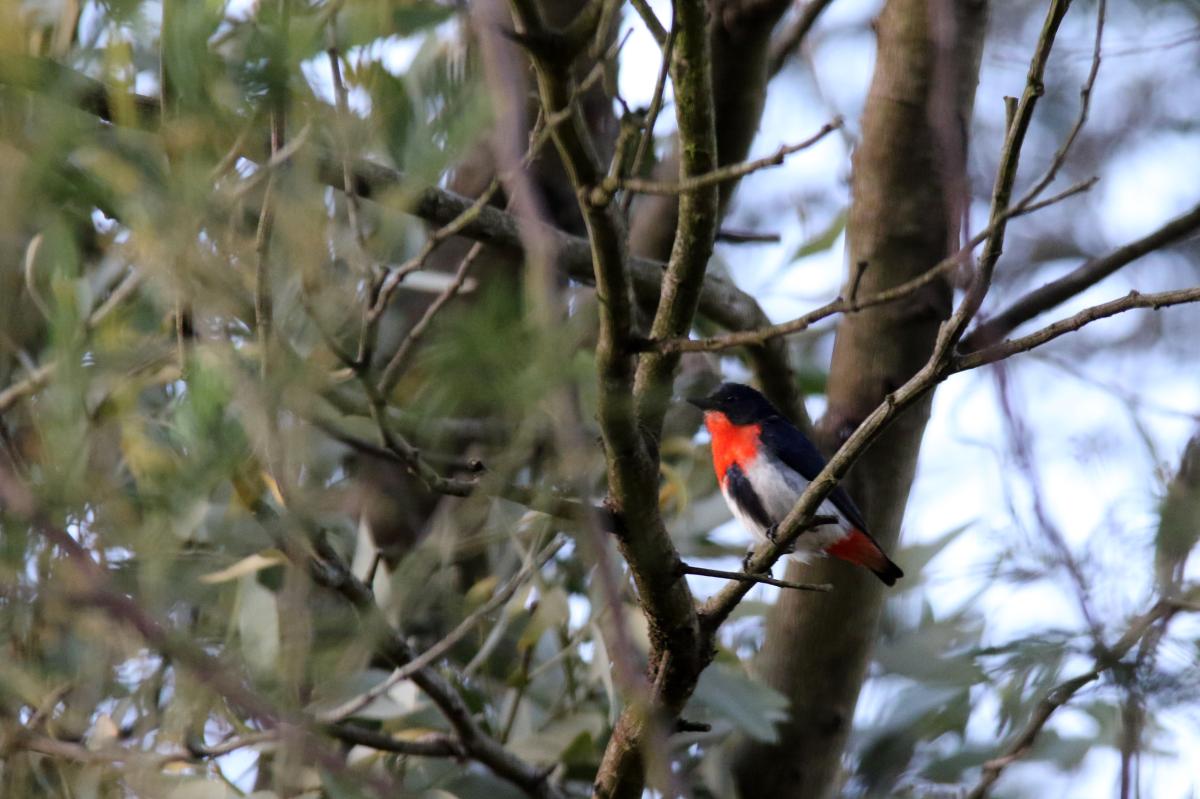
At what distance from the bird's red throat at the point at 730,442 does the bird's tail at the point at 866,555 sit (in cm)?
51

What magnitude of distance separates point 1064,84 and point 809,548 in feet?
7.35

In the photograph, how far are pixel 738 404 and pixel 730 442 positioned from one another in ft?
0.43

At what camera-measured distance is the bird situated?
3961 mm

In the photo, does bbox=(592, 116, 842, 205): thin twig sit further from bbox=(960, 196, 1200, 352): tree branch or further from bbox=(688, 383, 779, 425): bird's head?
bbox=(688, 383, 779, 425): bird's head

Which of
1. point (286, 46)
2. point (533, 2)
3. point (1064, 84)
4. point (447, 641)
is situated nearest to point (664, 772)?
point (286, 46)

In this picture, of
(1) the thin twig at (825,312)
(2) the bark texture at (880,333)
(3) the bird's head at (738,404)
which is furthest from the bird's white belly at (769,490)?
(1) the thin twig at (825,312)

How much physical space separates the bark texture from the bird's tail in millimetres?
72

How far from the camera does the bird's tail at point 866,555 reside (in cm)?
356

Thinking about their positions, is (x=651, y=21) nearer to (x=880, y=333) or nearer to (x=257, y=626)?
(x=880, y=333)

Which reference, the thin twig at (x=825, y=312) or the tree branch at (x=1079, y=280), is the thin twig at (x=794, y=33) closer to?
the tree branch at (x=1079, y=280)

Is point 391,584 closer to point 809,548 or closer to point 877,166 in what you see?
point 809,548

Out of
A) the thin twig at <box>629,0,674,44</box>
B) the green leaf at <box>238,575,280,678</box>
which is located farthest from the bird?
the thin twig at <box>629,0,674,44</box>

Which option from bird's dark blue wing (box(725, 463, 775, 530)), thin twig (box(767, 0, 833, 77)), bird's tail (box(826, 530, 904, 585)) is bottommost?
bird's tail (box(826, 530, 904, 585))

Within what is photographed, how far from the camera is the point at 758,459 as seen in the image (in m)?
4.02
